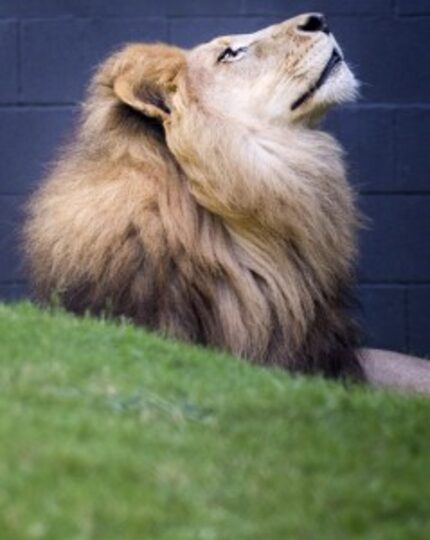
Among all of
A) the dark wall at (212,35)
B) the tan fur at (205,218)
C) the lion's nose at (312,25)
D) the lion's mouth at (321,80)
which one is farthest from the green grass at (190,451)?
the dark wall at (212,35)

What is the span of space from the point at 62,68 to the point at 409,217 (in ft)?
6.39

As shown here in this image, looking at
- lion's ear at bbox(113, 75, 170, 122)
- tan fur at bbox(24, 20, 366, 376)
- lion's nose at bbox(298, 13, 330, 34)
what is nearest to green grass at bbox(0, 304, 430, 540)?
tan fur at bbox(24, 20, 366, 376)

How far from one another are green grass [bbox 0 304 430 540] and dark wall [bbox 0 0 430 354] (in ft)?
12.1

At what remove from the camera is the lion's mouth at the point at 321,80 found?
7.85m

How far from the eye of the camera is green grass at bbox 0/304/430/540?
181 inches

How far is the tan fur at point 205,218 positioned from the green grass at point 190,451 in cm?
110

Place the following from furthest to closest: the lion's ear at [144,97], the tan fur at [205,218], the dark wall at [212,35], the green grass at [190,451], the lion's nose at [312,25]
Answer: the dark wall at [212,35] → the lion's nose at [312,25] → the lion's ear at [144,97] → the tan fur at [205,218] → the green grass at [190,451]

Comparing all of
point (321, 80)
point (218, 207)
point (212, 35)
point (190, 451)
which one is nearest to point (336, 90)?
point (321, 80)

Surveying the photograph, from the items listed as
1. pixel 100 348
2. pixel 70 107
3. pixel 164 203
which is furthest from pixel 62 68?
pixel 100 348

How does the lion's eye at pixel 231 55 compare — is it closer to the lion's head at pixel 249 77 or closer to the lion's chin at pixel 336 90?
the lion's head at pixel 249 77

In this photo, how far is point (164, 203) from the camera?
7.62m

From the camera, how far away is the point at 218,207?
7629 millimetres

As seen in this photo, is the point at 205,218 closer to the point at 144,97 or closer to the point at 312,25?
the point at 144,97

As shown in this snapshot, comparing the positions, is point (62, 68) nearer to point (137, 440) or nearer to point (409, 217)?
point (409, 217)
